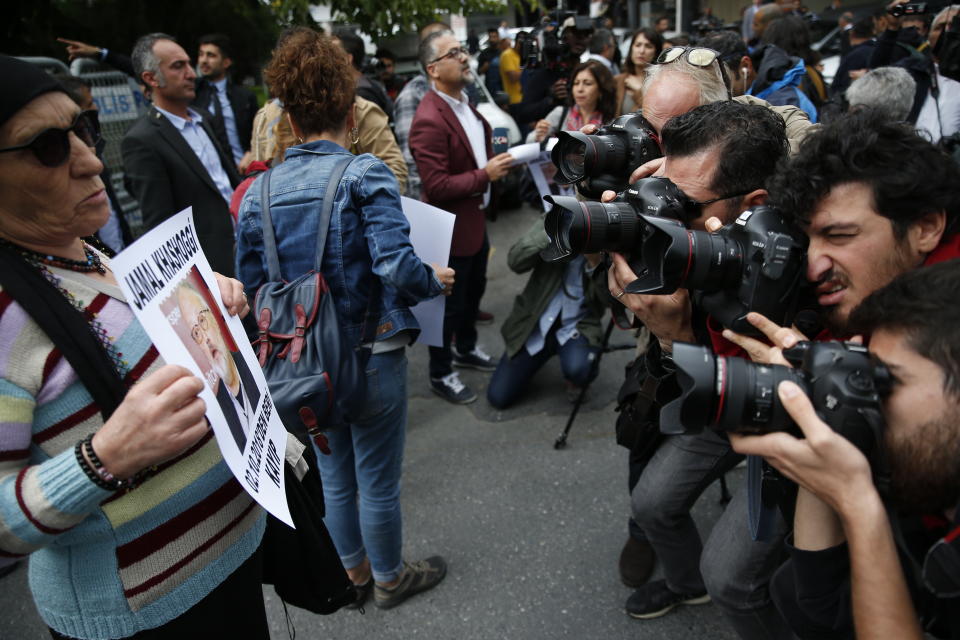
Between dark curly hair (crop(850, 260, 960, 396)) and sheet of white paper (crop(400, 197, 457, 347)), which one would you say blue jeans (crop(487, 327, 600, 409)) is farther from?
dark curly hair (crop(850, 260, 960, 396))

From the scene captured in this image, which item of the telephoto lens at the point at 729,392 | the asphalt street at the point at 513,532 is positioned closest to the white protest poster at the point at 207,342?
the telephoto lens at the point at 729,392

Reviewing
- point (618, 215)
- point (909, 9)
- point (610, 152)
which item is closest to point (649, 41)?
point (909, 9)

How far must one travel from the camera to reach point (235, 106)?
496 centimetres

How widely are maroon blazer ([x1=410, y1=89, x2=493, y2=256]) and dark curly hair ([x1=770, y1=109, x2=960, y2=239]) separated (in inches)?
87.0

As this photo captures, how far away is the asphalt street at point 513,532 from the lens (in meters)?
2.33

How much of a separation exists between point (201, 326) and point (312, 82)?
1.10 metres

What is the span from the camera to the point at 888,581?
1085mm

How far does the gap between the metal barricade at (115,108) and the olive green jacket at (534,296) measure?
3056 mm

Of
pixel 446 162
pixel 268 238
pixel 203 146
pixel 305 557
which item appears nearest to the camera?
pixel 305 557

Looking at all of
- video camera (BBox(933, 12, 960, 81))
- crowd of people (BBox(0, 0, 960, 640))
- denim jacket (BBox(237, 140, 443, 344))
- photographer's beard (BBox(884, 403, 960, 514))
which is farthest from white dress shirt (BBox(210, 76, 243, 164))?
photographer's beard (BBox(884, 403, 960, 514))

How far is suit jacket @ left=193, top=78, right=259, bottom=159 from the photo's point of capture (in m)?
4.73

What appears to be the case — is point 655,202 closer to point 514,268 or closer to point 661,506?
point 661,506

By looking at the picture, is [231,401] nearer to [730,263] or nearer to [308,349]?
[308,349]

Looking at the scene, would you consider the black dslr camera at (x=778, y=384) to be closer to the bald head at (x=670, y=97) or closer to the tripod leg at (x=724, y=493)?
the bald head at (x=670, y=97)
